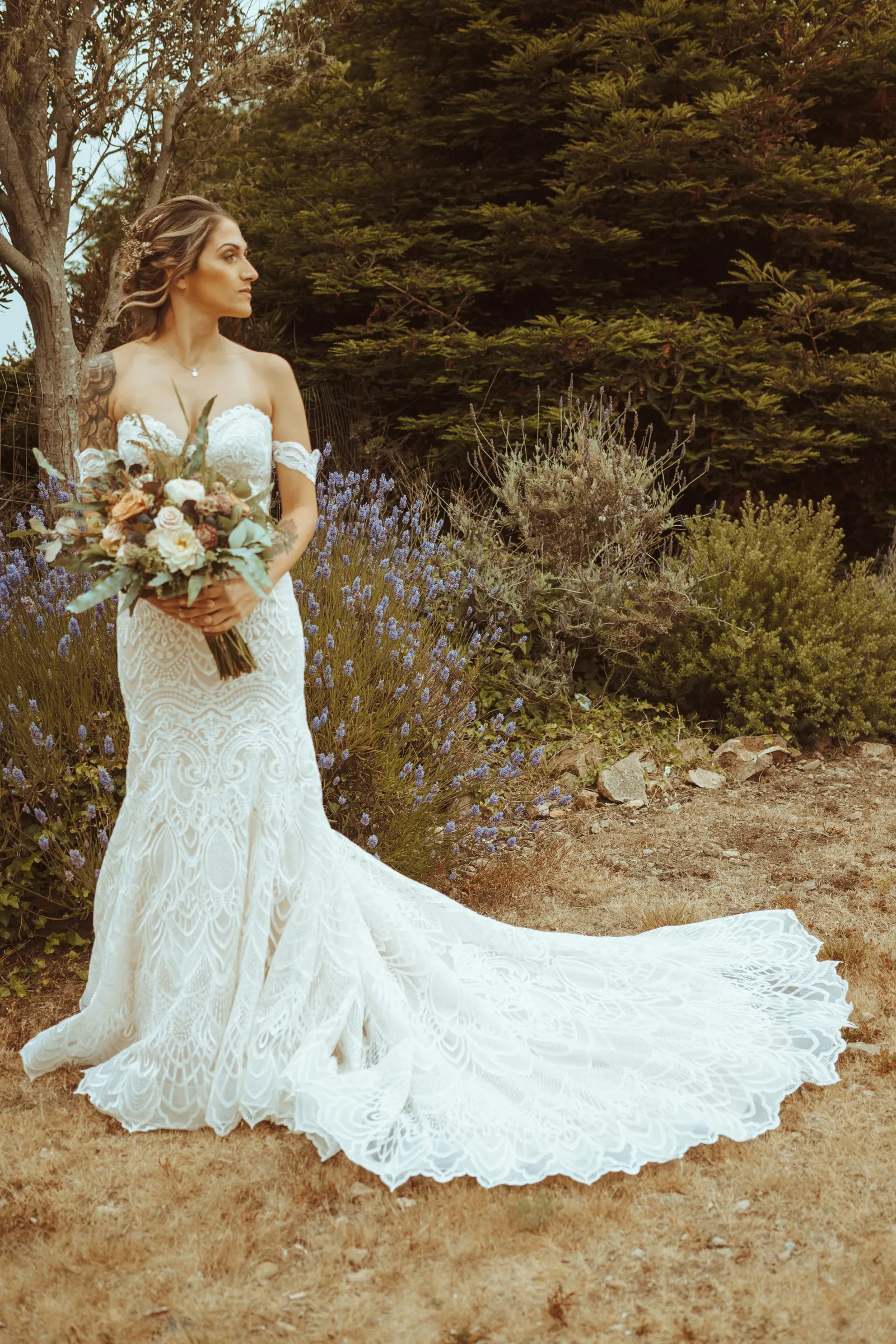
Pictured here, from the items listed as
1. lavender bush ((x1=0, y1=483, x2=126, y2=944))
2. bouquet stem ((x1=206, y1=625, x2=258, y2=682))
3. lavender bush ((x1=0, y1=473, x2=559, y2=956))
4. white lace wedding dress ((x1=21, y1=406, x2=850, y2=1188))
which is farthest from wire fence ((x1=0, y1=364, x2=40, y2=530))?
bouquet stem ((x1=206, y1=625, x2=258, y2=682))

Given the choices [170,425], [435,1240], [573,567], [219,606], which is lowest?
[435,1240]

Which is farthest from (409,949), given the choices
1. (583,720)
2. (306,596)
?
(583,720)

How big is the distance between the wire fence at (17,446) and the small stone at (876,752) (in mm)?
6013

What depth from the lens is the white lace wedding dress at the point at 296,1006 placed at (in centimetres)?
299

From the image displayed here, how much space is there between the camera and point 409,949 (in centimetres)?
338

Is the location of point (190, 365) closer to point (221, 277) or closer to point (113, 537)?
point (221, 277)

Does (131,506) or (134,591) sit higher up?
(131,506)

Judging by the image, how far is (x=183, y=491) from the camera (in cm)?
275

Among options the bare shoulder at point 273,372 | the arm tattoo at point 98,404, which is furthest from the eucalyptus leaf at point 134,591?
the bare shoulder at point 273,372

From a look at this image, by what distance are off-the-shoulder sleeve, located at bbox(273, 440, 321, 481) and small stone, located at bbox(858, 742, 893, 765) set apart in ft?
15.6

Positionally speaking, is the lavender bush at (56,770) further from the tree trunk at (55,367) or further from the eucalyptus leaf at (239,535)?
the tree trunk at (55,367)

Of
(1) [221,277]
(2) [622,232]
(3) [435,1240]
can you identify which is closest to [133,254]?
(1) [221,277]

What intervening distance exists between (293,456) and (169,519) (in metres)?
0.78

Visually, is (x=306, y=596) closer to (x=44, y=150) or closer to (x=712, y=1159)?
(x=712, y=1159)
